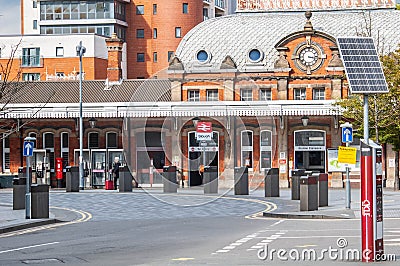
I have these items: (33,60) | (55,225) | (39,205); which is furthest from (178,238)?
(33,60)

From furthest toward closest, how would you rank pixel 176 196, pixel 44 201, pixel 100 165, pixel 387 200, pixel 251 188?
pixel 100 165 < pixel 251 188 < pixel 176 196 < pixel 387 200 < pixel 44 201

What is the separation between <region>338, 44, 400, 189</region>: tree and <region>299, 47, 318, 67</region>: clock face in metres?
6.94

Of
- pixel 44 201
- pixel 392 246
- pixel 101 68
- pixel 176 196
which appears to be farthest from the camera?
pixel 101 68

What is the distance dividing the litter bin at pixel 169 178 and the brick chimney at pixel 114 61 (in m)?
24.0

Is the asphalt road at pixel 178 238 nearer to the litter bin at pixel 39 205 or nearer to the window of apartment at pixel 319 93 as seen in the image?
the litter bin at pixel 39 205

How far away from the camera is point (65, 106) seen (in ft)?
206

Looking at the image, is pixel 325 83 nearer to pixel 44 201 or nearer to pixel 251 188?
pixel 251 188

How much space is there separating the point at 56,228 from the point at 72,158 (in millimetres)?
35006

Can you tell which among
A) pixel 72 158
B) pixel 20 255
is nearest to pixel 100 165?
pixel 72 158

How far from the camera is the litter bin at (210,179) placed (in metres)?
46.4

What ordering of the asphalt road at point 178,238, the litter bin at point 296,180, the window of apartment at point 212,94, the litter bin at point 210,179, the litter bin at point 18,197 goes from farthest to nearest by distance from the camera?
the window of apartment at point 212,94 < the litter bin at point 210,179 < the litter bin at point 296,180 < the litter bin at point 18,197 < the asphalt road at point 178,238

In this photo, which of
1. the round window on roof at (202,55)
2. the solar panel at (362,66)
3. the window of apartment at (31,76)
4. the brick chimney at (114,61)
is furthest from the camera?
the window of apartment at (31,76)

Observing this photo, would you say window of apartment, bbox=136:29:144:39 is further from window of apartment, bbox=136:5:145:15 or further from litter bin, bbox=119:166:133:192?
litter bin, bbox=119:166:133:192

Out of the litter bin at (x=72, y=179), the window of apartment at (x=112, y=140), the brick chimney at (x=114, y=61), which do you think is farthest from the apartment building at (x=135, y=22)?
the litter bin at (x=72, y=179)
